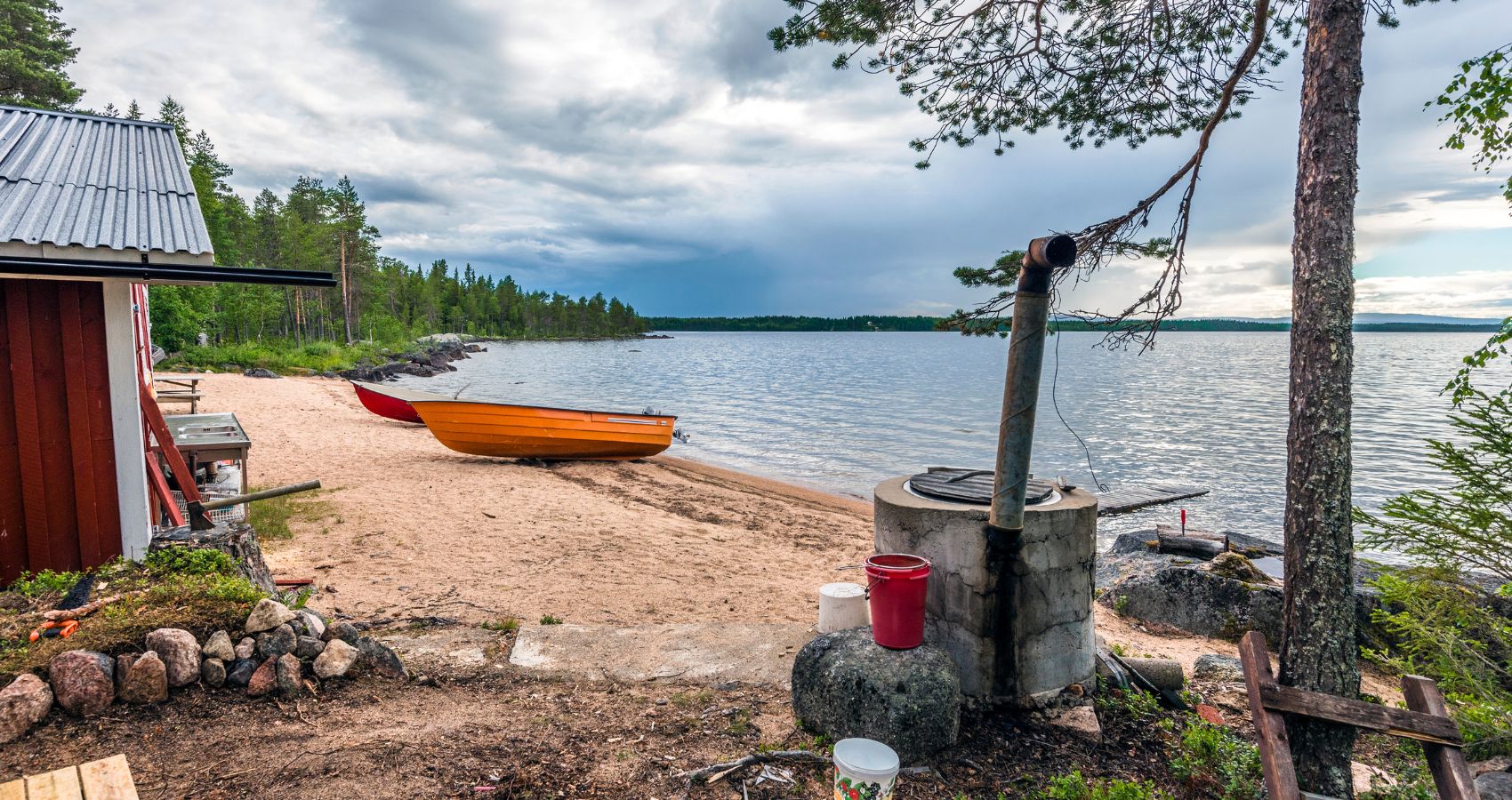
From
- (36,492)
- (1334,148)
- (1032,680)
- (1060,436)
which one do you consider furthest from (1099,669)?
(1060,436)

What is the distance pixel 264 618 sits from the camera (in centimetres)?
398

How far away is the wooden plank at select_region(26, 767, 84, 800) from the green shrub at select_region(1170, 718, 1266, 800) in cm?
446

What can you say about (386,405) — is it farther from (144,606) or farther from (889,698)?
(889,698)

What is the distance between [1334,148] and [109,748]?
571 cm

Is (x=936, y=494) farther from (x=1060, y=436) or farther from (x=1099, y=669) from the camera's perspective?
(x=1060, y=436)

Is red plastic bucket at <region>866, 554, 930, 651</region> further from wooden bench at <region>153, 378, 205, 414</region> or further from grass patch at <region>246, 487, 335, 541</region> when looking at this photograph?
wooden bench at <region>153, 378, 205, 414</region>

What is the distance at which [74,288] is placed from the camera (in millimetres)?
4594

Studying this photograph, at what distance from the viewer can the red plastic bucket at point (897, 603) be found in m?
3.54

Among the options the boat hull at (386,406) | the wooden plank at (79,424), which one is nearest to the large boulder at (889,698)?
the wooden plank at (79,424)

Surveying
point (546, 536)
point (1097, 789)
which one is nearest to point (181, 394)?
point (546, 536)

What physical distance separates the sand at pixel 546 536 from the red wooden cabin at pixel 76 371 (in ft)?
5.35

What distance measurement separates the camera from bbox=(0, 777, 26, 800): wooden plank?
8.36ft

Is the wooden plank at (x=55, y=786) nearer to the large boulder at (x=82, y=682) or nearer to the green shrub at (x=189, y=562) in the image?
the large boulder at (x=82, y=682)

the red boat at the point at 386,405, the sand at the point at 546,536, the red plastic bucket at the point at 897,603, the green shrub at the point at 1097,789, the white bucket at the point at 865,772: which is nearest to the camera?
the white bucket at the point at 865,772
